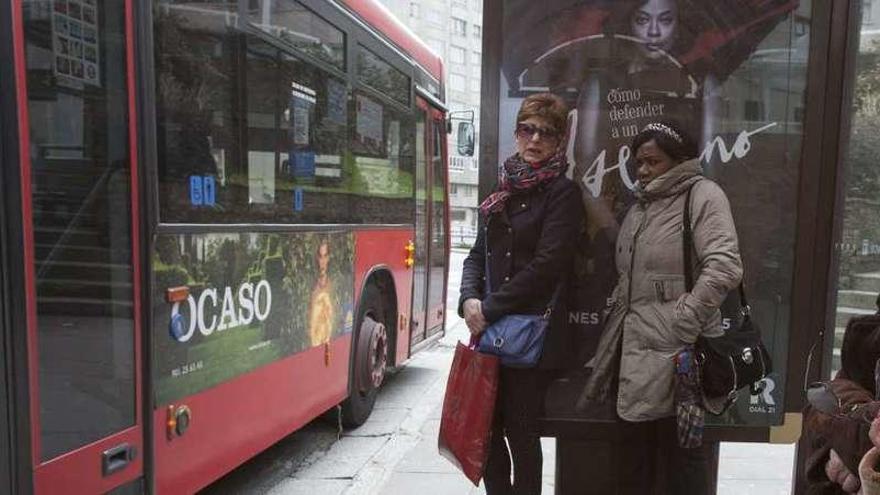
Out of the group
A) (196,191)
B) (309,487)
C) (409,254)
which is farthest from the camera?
(409,254)

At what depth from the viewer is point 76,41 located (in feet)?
8.38

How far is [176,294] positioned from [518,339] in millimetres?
1447

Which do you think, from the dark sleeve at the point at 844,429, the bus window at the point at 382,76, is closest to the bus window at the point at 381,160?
the bus window at the point at 382,76

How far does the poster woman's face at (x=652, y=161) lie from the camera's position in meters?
2.66

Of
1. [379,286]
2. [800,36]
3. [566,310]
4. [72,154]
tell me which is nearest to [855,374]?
[566,310]

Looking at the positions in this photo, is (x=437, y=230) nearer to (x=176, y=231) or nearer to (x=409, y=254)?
(x=409, y=254)

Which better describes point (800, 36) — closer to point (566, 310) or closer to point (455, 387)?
point (566, 310)

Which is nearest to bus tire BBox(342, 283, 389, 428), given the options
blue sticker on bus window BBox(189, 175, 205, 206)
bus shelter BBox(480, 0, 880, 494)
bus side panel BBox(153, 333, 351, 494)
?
bus side panel BBox(153, 333, 351, 494)

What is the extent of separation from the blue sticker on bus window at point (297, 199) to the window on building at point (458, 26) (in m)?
62.8

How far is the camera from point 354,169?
5191mm

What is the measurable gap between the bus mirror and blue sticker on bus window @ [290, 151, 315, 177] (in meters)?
3.80

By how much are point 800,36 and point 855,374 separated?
1.72 metres

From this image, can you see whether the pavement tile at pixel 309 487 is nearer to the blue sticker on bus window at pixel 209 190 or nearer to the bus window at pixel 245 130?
the bus window at pixel 245 130

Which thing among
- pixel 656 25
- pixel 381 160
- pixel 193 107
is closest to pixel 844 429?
pixel 656 25
